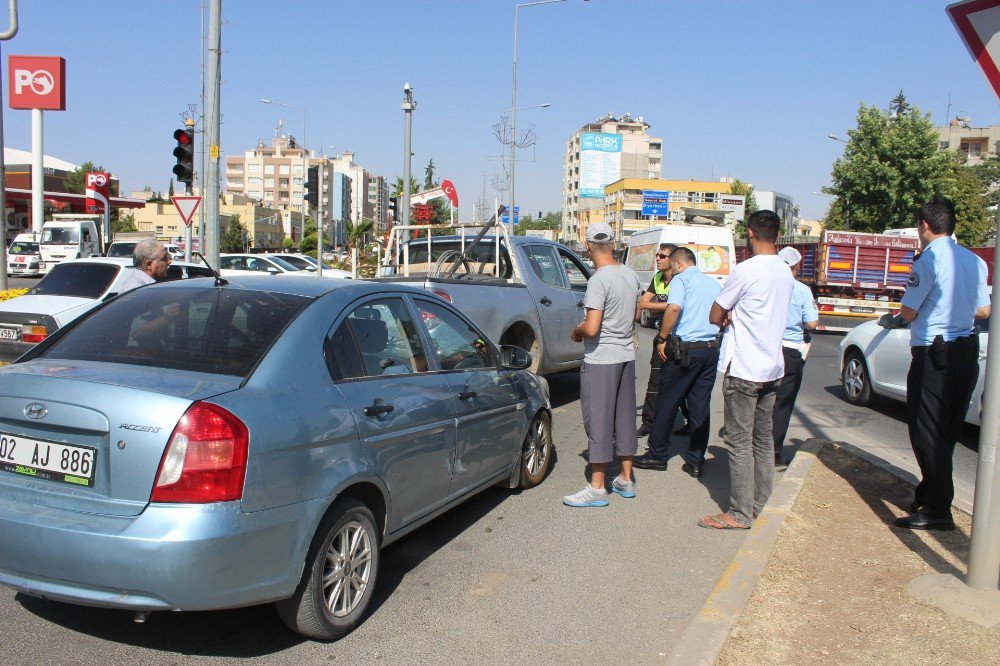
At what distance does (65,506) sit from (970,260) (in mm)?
5134

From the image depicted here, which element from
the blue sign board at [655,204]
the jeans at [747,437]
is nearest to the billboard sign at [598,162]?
the blue sign board at [655,204]

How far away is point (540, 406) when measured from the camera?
609cm

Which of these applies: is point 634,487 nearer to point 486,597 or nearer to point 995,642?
point 486,597

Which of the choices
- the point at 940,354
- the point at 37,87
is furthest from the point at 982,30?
the point at 37,87

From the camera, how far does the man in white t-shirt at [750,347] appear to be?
5121mm

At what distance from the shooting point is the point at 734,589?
3.92 metres

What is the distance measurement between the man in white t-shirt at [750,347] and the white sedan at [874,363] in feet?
15.6

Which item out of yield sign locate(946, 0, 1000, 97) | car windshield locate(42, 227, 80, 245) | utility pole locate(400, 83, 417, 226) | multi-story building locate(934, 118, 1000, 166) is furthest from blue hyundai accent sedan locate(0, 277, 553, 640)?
multi-story building locate(934, 118, 1000, 166)

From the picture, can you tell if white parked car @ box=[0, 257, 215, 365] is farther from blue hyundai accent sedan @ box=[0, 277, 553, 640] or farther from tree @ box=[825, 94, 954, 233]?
tree @ box=[825, 94, 954, 233]

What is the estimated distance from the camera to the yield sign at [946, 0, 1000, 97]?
379 centimetres

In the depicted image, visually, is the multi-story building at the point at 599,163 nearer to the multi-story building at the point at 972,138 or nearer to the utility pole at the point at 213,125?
the multi-story building at the point at 972,138

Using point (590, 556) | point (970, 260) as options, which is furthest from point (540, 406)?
point (970, 260)

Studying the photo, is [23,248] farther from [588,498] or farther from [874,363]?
[588,498]

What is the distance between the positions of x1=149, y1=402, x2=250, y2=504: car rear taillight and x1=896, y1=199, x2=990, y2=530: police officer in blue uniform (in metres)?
4.02
